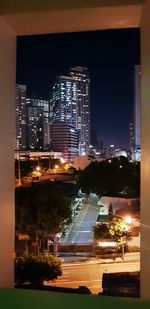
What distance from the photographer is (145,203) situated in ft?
4.88

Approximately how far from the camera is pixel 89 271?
7543mm

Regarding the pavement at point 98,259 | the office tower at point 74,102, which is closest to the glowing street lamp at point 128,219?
the pavement at point 98,259

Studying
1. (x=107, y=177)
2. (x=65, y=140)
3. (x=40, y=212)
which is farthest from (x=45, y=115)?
(x=40, y=212)

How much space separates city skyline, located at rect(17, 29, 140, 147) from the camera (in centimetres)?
738

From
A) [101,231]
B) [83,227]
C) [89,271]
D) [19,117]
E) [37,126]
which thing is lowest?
[89,271]

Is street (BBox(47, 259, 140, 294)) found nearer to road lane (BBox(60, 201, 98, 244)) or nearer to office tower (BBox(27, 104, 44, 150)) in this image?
road lane (BBox(60, 201, 98, 244))

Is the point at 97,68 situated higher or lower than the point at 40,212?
higher

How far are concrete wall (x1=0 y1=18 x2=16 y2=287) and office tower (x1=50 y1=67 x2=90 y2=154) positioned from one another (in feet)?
17.4

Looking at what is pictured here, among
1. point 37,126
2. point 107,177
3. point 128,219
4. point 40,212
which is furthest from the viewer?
point 107,177

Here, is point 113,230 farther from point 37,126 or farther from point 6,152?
point 6,152

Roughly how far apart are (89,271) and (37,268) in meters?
2.48

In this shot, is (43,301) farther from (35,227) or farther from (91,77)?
(91,77)

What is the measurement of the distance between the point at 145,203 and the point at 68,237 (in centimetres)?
837

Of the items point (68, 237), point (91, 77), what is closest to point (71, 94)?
point (91, 77)
